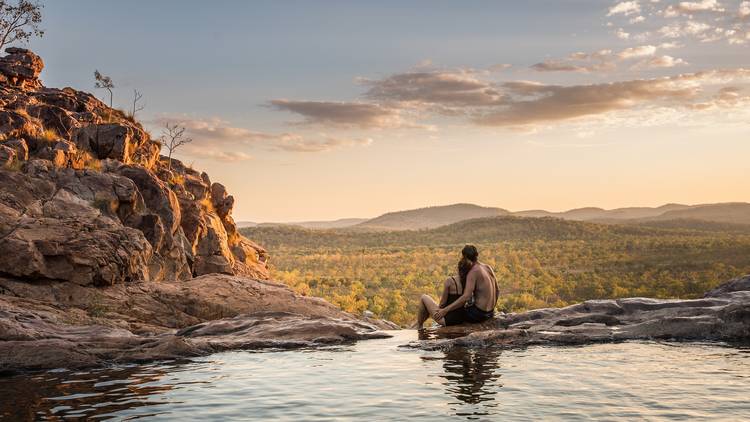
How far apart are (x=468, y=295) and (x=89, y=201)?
15.0 m

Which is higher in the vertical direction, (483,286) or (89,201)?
(89,201)

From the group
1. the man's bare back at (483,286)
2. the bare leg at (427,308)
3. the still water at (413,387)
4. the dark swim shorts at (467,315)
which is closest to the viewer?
the still water at (413,387)

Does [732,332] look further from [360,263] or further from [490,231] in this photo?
[490,231]

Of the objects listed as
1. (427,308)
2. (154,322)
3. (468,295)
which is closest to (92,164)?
(154,322)

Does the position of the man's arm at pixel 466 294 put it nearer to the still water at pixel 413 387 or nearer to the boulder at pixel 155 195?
the still water at pixel 413 387

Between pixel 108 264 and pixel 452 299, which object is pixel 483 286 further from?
pixel 108 264

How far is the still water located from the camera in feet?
35.1

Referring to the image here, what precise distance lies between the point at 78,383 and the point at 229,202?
24806 mm

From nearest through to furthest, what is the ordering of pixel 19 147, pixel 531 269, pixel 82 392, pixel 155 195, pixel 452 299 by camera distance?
pixel 82 392 → pixel 452 299 → pixel 19 147 → pixel 155 195 → pixel 531 269

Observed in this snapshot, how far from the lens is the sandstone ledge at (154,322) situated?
51.2ft

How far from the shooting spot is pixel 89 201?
2484 centimetres

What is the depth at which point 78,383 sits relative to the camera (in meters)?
13.2

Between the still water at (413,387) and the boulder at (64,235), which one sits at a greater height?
the boulder at (64,235)

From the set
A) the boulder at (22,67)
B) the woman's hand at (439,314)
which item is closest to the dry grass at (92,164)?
the boulder at (22,67)
